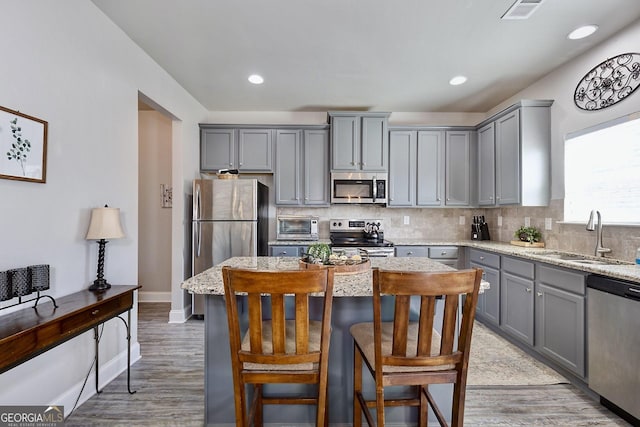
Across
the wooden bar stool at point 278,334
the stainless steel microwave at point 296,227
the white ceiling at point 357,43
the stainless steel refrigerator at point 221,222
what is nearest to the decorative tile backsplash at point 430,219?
the stainless steel microwave at point 296,227

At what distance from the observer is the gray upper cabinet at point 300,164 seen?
4.05m

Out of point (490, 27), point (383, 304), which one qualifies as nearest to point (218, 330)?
point (383, 304)

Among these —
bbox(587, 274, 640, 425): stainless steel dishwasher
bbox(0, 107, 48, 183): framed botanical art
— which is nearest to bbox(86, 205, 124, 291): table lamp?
bbox(0, 107, 48, 183): framed botanical art

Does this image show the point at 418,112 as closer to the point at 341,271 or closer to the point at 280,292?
the point at 341,271

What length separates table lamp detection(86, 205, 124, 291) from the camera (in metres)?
1.96

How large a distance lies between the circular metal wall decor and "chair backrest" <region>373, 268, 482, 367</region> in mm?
2514

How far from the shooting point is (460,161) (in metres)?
4.09

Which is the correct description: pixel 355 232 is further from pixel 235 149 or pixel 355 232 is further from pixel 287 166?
pixel 235 149

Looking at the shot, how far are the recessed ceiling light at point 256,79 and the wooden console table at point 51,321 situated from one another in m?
2.44

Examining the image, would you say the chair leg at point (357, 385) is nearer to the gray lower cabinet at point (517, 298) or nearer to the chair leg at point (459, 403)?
the chair leg at point (459, 403)

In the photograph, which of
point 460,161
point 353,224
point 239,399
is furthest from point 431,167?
point 239,399

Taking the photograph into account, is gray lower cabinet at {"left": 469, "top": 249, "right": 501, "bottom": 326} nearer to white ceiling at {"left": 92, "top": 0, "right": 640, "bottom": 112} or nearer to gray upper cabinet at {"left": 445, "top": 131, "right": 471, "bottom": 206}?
gray upper cabinet at {"left": 445, "top": 131, "right": 471, "bottom": 206}

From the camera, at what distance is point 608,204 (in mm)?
2541

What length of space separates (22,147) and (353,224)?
343 cm
